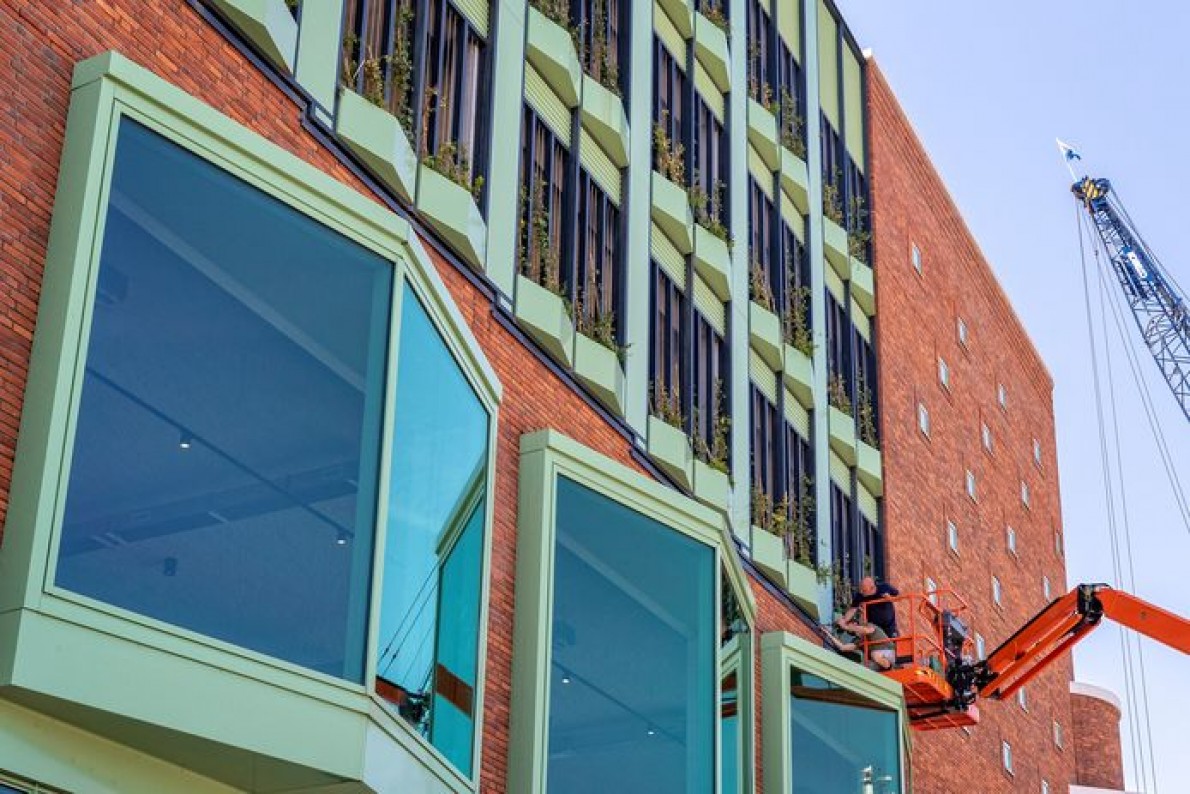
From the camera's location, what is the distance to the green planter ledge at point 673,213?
25.9 meters

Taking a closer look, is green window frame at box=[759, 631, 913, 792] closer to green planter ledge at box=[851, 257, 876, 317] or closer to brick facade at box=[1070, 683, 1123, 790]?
green planter ledge at box=[851, 257, 876, 317]

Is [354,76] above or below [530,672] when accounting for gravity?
above

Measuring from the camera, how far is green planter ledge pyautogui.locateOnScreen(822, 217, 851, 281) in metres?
34.0

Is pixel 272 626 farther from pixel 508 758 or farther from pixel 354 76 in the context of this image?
pixel 354 76

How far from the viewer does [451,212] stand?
1944cm

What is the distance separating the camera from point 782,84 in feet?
109

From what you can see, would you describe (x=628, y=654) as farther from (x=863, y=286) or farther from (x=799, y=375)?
(x=863, y=286)

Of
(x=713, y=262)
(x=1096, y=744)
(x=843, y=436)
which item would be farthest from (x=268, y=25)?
(x=1096, y=744)

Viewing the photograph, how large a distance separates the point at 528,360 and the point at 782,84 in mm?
14180

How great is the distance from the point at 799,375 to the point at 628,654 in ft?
40.0

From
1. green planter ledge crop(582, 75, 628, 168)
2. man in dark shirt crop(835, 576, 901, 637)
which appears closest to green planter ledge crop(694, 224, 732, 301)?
green planter ledge crop(582, 75, 628, 168)

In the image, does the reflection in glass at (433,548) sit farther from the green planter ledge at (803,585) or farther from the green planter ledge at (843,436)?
the green planter ledge at (843,436)

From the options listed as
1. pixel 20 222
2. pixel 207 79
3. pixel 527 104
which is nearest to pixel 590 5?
pixel 527 104

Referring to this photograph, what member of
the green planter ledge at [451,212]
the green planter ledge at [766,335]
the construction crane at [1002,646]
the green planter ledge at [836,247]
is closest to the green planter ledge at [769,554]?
the construction crane at [1002,646]
